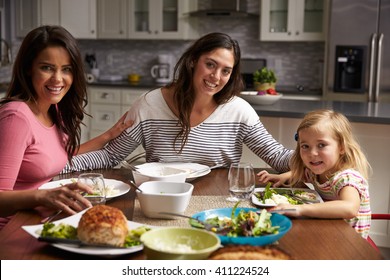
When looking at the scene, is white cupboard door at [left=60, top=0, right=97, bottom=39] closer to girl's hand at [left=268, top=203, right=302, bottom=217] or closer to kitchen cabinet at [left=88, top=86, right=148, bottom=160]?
kitchen cabinet at [left=88, top=86, right=148, bottom=160]

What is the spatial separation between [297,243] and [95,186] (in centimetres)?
62

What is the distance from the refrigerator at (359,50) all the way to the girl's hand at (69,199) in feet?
12.2

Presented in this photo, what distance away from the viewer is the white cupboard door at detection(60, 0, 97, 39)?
582cm

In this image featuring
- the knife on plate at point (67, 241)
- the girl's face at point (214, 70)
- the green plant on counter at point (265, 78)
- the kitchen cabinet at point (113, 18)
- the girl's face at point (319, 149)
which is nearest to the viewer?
the knife on plate at point (67, 241)

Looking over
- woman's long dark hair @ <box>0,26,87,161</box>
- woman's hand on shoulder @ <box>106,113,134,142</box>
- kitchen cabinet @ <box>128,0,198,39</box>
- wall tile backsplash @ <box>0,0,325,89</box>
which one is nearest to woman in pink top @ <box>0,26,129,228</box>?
woman's long dark hair @ <box>0,26,87,161</box>

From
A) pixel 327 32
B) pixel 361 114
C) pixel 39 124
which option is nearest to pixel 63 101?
pixel 39 124

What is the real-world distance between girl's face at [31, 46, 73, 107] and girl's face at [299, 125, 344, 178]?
872 mm

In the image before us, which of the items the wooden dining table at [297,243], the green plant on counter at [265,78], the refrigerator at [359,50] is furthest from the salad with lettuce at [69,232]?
the refrigerator at [359,50]

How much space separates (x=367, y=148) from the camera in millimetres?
3291

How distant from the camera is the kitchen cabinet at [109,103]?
554 centimetres

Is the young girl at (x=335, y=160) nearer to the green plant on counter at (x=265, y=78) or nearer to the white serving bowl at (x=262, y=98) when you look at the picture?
the white serving bowl at (x=262, y=98)

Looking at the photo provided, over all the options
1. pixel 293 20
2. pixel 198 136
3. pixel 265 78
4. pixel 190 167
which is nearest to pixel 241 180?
pixel 190 167

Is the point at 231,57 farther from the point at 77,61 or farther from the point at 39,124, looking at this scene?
the point at 39,124

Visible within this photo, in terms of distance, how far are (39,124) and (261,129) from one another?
0.96 metres
